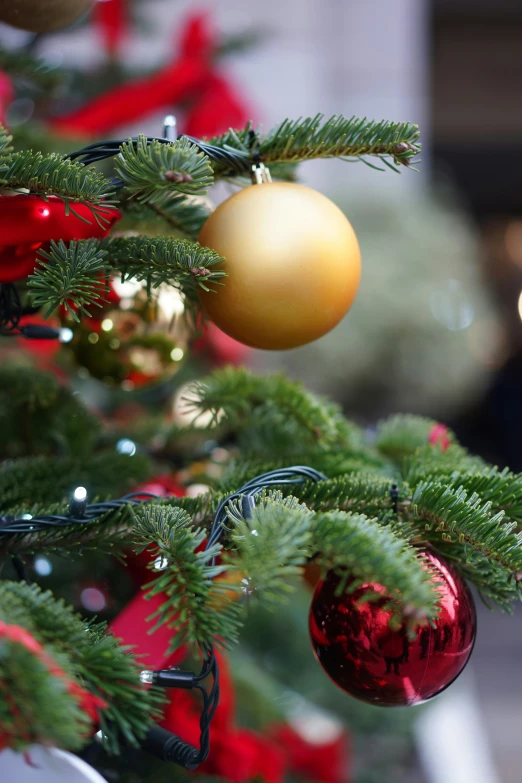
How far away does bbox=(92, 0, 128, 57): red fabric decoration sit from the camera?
900 mm

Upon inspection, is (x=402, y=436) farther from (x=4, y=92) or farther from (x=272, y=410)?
(x=4, y=92)

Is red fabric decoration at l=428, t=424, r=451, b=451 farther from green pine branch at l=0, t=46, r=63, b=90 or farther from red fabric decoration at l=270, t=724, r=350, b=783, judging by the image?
red fabric decoration at l=270, t=724, r=350, b=783

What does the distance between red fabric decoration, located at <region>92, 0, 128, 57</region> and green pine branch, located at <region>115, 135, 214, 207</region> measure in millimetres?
706

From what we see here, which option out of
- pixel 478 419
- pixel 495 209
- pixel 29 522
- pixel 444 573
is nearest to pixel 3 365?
pixel 29 522

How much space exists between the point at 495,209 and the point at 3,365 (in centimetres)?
273

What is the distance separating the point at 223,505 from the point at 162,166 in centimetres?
13

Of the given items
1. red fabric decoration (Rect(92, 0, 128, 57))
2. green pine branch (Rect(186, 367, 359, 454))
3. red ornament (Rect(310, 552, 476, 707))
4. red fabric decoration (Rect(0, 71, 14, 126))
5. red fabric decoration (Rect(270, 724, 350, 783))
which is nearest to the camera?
red ornament (Rect(310, 552, 476, 707))

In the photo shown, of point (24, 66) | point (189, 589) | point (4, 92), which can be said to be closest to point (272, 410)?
point (189, 589)

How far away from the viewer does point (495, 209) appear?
2885 millimetres

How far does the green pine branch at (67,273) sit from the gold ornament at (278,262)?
5 cm

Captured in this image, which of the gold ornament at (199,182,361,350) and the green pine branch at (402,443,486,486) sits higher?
the gold ornament at (199,182,361,350)

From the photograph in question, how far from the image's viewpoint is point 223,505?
0.29 metres

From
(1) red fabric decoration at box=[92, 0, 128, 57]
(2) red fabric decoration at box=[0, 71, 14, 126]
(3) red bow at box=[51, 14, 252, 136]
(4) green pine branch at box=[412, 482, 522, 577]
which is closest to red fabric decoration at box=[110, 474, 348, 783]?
(4) green pine branch at box=[412, 482, 522, 577]

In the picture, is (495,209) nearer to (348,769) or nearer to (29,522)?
(348,769)
